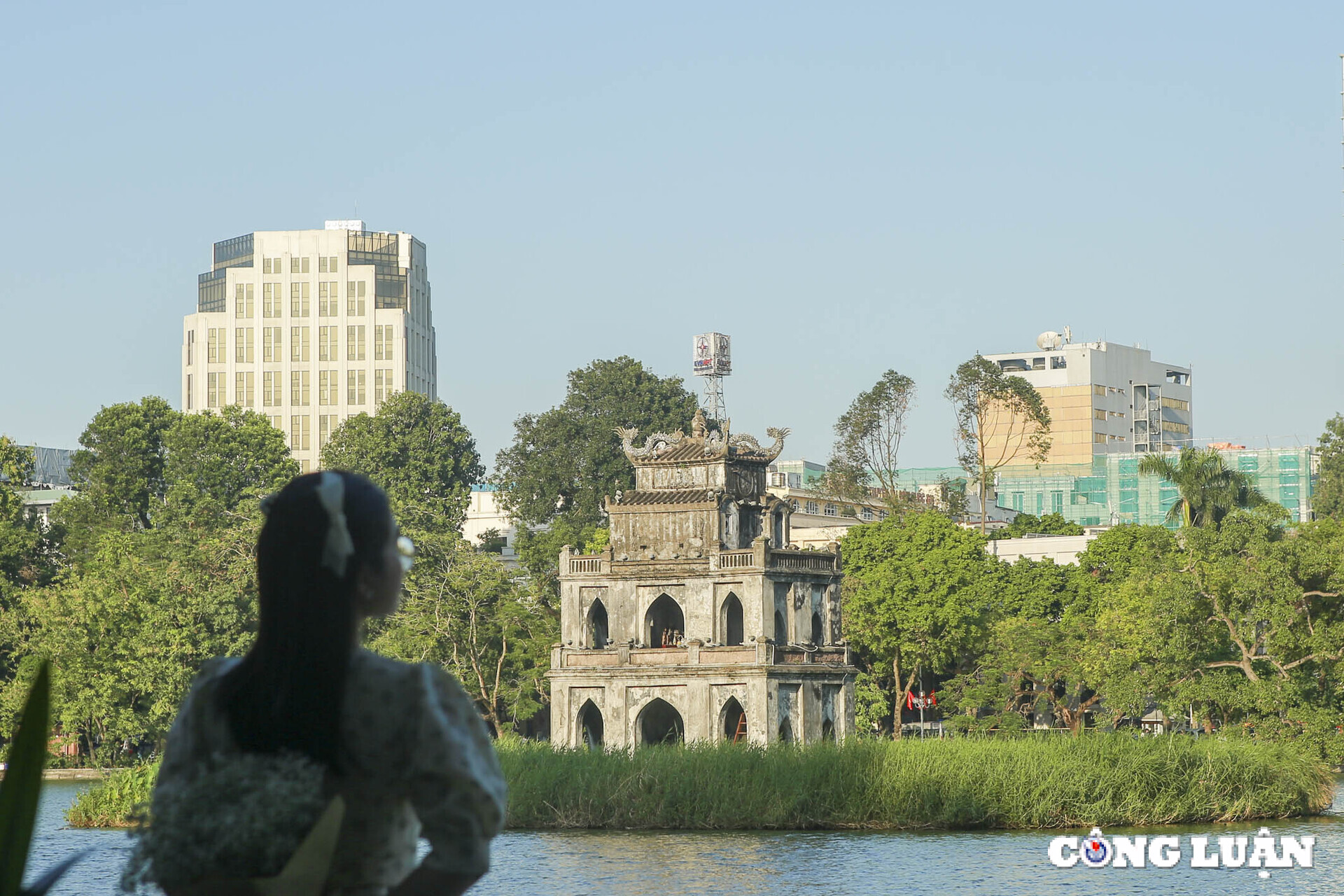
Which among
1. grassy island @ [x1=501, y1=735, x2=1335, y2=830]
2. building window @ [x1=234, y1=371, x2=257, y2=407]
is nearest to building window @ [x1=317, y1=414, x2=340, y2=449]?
building window @ [x1=234, y1=371, x2=257, y2=407]

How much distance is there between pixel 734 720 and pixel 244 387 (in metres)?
85.7

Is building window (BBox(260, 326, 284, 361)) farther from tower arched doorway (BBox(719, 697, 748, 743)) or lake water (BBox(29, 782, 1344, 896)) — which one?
lake water (BBox(29, 782, 1344, 896))

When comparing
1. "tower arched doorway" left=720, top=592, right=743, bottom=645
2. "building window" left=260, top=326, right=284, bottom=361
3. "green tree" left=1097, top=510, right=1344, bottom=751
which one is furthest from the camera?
"building window" left=260, top=326, right=284, bottom=361

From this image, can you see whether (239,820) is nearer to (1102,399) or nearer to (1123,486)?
(1123,486)

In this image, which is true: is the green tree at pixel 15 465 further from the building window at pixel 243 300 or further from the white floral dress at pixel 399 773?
the white floral dress at pixel 399 773

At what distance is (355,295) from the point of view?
12606 centimetres

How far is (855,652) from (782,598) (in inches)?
623

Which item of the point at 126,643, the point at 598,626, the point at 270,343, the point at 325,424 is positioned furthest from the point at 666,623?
the point at 270,343

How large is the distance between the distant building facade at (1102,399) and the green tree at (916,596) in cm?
6233

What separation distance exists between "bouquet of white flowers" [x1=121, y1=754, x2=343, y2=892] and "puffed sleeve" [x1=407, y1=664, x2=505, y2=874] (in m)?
0.18

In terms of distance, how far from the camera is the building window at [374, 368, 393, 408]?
124 m

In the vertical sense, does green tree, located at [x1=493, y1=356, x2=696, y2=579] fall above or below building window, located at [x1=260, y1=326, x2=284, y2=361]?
below

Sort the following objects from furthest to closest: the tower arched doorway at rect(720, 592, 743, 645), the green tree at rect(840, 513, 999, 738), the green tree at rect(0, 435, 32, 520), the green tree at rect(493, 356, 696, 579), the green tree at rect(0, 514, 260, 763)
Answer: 1. the green tree at rect(493, 356, 696, 579)
2. the green tree at rect(0, 435, 32, 520)
3. the green tree at rect(840, 513, 999, 738)
4. the green tree at rect(0, 514, 260, 763)
5. the tower arched doorway at rect(720, 592, 743, 645)

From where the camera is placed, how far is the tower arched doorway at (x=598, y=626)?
47156 millimetres
